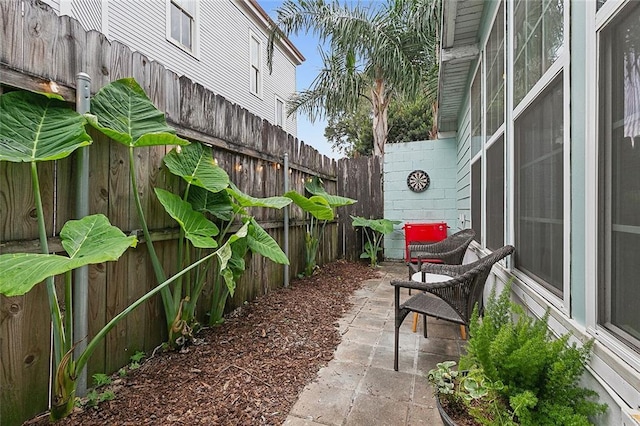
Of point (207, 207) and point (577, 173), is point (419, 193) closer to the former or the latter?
point (207, 207)

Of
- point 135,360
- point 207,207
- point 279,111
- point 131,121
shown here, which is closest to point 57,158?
point 131,121

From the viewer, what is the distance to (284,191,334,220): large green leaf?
311 cm

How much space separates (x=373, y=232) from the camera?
607 cm

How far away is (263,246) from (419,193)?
13.8ft

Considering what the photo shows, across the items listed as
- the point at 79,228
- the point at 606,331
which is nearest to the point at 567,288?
the point at 606,331

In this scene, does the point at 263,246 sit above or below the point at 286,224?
below

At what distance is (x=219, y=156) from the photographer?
9.34 ft

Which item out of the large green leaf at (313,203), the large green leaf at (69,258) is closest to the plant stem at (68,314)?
the large green leaf at (69,258)

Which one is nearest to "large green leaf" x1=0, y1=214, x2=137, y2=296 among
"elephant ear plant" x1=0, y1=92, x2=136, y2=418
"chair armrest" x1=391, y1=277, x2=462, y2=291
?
"elephant ear plant" x1=0, y1=92, x2=136, y2=418

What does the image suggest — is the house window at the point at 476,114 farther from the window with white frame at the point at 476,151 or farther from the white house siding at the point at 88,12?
the white house siding at the point at 88,12

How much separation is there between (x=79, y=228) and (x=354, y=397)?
1.74 meters

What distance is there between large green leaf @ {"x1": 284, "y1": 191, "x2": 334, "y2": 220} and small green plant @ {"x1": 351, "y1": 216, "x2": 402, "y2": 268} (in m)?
2.10

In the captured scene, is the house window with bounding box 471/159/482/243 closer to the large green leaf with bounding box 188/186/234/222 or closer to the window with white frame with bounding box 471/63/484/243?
the window with white frame with bounding box 471/63/484/243

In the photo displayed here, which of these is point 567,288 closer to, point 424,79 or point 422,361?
point 422,361
